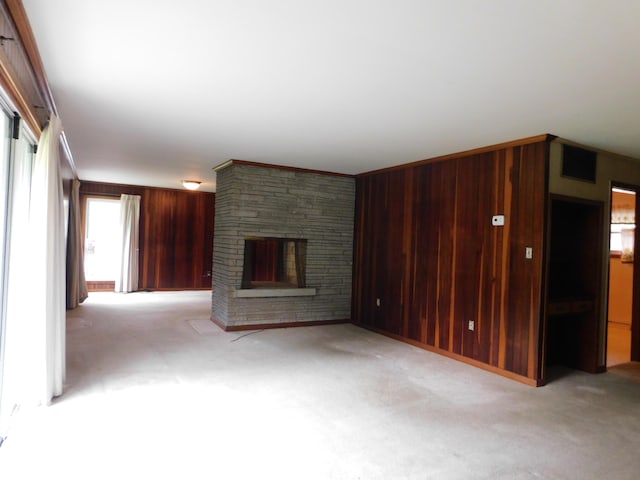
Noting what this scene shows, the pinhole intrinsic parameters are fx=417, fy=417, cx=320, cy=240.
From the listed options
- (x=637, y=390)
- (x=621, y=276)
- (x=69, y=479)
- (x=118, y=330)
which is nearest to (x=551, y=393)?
(x=637, y=390)

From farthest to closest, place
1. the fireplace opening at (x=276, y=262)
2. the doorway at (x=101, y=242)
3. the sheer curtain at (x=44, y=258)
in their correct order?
the doorway at (x=101, y=242) < the fireplace opening at (x=276, y=262) < the sheer curtain at (x=44, y=258)

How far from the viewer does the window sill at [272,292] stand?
5613mm

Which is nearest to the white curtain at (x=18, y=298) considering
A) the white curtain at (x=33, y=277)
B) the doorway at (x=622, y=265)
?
the white curtain at (x=33, y=277)

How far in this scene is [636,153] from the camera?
4375mm

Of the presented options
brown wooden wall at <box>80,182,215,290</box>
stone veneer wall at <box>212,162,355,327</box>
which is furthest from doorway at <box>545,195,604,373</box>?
brown wooden wall at <box>80,182,215,290</box>

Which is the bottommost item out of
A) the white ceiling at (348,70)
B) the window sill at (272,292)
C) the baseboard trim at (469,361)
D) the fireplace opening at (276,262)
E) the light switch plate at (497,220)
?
the baseboard trim at (469,361)

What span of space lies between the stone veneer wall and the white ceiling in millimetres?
1327

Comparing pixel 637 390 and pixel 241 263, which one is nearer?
pixel 637 390

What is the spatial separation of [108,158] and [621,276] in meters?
8.23

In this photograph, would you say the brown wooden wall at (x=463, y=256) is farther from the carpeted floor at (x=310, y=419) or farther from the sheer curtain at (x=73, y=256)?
the sheer curtain at (x=73, y=256)

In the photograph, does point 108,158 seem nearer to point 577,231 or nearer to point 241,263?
point 241,263

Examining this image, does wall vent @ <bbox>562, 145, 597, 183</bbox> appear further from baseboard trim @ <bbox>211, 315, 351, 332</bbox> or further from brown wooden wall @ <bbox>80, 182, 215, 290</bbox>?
brown wooden wall @ <bbox>80, 182, 215, 290</bbox>

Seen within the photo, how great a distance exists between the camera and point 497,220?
13.9 feet

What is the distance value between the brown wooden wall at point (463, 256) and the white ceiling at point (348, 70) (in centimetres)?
45
